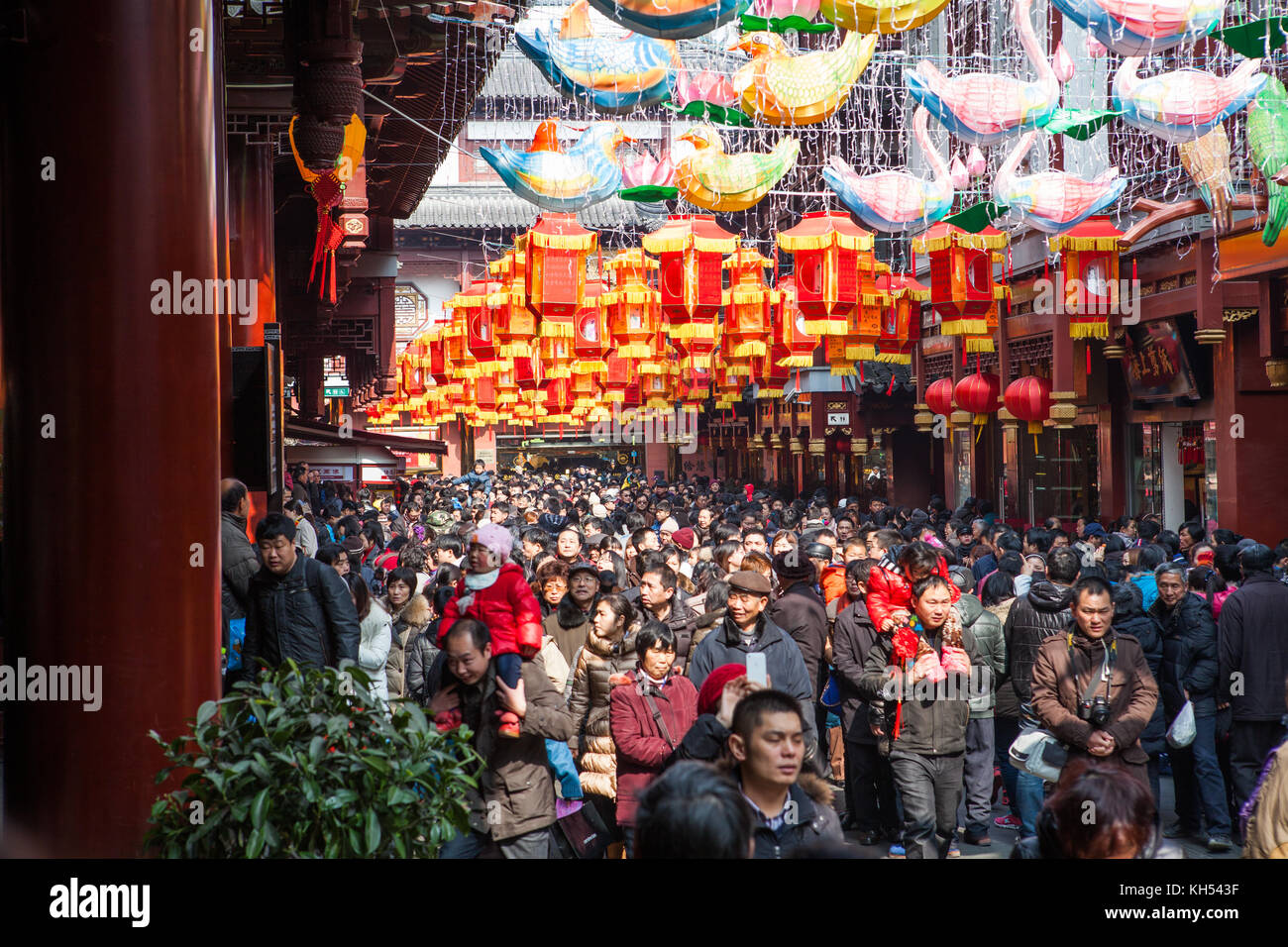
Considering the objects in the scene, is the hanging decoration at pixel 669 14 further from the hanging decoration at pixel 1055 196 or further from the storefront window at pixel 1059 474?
the storefront window at pixel 1059 474

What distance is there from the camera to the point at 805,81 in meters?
8.59

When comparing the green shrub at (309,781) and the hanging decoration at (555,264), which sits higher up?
the hanging decoration at (555,264)

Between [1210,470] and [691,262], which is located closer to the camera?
[691,262]

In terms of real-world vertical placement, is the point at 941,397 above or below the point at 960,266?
below

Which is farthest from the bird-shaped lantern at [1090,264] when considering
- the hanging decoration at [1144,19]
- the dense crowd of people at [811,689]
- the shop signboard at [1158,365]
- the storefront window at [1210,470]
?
the hanging decoration at [1144,19]

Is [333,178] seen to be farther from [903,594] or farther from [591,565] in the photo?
[903,594]

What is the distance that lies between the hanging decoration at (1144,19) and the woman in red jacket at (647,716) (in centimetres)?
456

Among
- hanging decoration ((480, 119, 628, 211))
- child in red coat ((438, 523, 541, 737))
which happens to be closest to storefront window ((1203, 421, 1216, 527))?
hanging decoration ((480, 119, 628, 211))

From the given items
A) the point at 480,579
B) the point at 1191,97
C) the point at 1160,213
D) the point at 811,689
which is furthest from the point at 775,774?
the point at 1160,213

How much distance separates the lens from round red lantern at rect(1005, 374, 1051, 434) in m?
16.6

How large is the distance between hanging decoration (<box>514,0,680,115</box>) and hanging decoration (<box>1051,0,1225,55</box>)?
98.7 inches

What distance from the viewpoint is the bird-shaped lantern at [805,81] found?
335 inches

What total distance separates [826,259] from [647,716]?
8715 mm

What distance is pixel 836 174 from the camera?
1170 cm
